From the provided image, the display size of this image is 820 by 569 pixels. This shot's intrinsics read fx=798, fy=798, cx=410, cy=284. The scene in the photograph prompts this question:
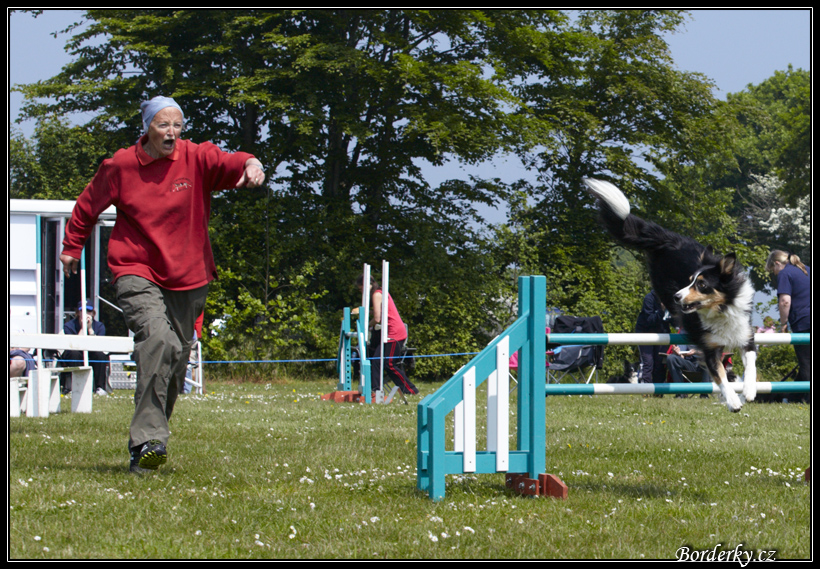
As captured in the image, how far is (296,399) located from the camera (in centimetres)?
995

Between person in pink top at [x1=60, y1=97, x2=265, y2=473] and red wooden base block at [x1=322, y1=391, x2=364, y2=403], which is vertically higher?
person in pink top at [x1=60, y1=97, x2=265, y2=473]

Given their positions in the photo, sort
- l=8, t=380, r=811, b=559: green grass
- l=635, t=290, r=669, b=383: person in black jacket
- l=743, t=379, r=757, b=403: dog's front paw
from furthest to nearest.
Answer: l=635, t=290, r=669, b=383: person in black jacket < l=743, t=379, r=757, b=403: dog's front paw < l=8, t=380, r=811, b=559: green grass

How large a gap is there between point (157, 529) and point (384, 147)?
14.2m

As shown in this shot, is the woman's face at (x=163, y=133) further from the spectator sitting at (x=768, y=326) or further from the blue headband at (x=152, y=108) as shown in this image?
the spectator sitting at (x=768, y=326)

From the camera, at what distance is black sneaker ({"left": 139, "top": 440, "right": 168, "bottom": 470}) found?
13.0ft

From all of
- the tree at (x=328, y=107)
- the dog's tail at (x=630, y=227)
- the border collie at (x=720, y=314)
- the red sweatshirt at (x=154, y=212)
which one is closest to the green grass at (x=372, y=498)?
the border collie at (x=720, y=314)

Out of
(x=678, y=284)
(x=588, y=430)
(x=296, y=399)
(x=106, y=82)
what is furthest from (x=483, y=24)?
(x=678, y=284)

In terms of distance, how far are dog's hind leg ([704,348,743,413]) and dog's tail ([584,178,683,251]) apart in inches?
29.6

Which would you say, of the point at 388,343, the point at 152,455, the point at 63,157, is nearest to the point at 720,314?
the point at 152,455

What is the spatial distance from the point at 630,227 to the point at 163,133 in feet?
8.90

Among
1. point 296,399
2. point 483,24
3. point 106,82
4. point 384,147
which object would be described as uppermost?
point 483,24

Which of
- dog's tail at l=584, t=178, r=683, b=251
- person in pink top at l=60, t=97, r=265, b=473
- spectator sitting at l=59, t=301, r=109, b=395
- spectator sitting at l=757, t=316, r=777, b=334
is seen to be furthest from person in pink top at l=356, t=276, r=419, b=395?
spectator sitting at l=757, t=316, r=777, b=334

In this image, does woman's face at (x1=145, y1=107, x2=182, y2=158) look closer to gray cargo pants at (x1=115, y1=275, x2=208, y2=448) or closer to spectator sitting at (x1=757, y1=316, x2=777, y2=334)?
gray cargo pants at (x1=115, y1=275, x2=208, y2=448)

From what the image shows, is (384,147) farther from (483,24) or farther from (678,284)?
(678,284)
